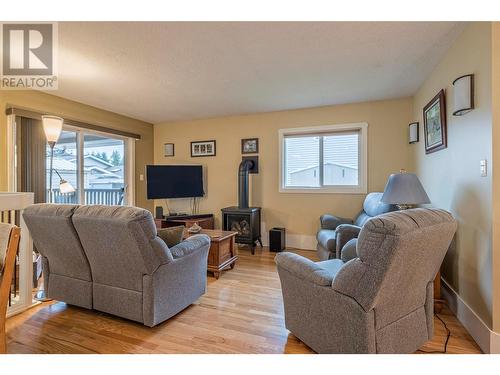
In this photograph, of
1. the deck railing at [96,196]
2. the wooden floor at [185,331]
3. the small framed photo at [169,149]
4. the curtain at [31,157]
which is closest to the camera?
the wooden floor at [185,331]

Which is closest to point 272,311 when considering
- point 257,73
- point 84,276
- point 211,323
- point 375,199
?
point 211,323

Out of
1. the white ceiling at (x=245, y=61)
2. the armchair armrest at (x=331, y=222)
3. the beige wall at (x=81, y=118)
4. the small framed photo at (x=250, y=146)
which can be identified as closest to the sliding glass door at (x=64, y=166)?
the beige wall at (x=81, y=118)

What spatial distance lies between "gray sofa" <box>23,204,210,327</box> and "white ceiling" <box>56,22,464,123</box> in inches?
57.8

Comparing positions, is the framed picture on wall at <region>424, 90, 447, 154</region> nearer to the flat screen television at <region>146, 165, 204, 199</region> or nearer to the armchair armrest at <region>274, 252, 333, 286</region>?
the armchair armrest at <region>274, 252, 333, 286</region>

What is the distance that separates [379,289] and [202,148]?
14.0 feet

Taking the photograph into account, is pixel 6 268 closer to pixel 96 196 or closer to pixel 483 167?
pixel 483 167

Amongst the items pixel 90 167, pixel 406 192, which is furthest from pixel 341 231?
pixel 90 167

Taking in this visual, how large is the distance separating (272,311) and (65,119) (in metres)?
3.84

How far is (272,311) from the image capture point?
2.28 m

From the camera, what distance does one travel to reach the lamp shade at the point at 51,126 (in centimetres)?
270

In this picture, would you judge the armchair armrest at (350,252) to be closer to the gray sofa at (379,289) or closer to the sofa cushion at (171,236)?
the gray sofa at (379,289)

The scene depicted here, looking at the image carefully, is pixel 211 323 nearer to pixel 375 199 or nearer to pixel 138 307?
pixel 138 307

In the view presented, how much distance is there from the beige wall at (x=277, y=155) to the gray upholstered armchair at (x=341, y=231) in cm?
63
